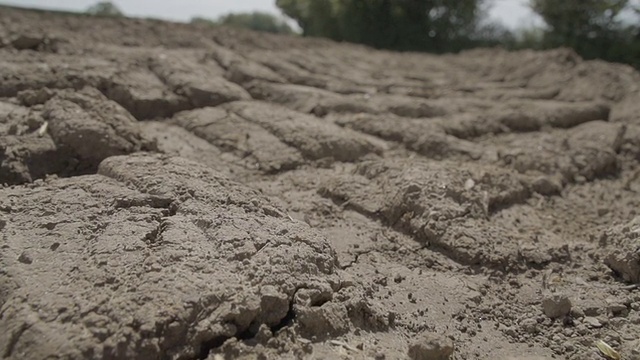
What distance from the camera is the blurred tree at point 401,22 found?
38.1ft

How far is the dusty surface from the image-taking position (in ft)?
4.79

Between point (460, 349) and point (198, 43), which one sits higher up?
point (198, 43)

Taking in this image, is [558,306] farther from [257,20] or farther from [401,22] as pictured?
[257,20]

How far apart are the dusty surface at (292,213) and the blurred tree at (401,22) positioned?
7.62 meters

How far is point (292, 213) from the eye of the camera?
236cm

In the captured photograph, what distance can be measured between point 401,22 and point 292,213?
1006cm

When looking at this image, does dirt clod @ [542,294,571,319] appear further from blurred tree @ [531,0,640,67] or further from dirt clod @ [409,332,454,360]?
blurred tree @ [531,0,640,67]

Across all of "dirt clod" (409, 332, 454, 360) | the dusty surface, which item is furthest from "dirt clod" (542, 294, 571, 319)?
"dirt clod" (409, 332, 454, 360)

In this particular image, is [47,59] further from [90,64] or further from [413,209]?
[413,209]

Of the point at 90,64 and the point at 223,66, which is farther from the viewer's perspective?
the point at 223,66

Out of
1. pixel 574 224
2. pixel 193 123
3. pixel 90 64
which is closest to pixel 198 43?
pixel 90 64

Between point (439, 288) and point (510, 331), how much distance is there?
29 centimetres

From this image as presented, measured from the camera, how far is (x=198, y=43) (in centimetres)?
488

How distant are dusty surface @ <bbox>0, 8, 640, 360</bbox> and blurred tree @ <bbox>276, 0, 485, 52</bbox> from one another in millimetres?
7618
